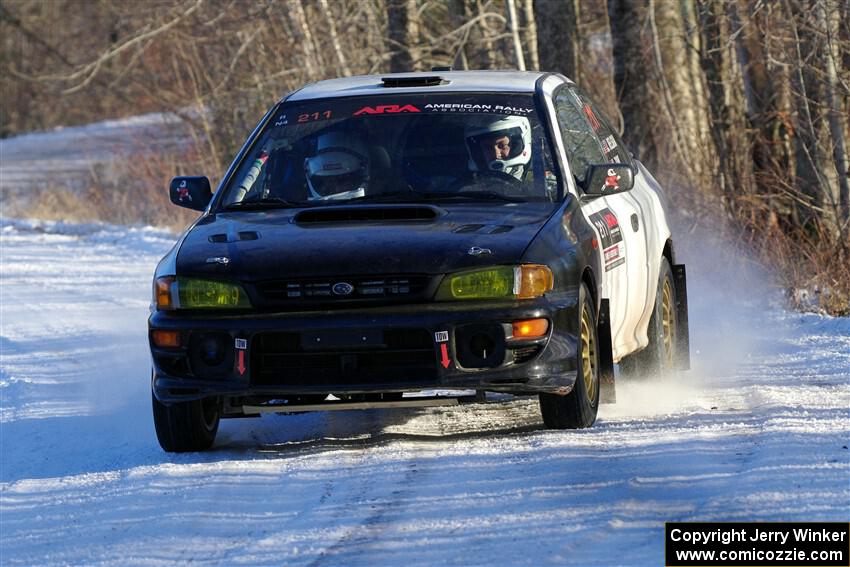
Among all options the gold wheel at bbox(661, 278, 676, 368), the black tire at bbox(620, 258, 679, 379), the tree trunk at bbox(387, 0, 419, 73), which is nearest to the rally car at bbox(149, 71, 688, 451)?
the black tire at bbox(620, 258, 679, 379)

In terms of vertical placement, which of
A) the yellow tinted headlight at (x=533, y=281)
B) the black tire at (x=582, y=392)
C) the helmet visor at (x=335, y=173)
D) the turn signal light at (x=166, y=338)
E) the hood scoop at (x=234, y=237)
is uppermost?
the helmet visor at (x=335, y=173)

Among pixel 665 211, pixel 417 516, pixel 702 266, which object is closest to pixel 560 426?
pixel 417 516

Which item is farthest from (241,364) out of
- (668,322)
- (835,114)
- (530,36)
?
(530,36)

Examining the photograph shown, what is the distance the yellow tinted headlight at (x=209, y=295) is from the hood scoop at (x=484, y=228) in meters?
0.93

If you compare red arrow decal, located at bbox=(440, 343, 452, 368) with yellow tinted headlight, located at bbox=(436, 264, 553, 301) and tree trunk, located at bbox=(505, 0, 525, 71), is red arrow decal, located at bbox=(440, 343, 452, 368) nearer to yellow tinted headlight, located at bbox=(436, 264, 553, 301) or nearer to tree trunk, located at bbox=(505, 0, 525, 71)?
yellow tinted headlight, located at bbox=(436, 264, 553, 301)

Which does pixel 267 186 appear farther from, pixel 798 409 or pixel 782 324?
pixel 782 324

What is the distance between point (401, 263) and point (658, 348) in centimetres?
247

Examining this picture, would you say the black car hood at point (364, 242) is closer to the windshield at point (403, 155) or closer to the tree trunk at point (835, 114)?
the windshield at point (403, 155)

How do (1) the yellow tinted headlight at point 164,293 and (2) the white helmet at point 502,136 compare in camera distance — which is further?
(2) the white helmet at point 502,136

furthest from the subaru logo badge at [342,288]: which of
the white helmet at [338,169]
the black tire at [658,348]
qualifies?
the black tire at [658,348]

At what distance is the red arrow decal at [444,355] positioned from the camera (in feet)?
21.6

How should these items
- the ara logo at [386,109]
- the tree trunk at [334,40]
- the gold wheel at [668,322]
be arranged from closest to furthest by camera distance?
the ara logo at [386,109]
the gold wheel at [668,322]
the tree trunk at [334,40]

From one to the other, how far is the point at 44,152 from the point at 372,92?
3308 cm

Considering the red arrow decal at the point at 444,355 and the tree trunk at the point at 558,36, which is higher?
the red arrow decal at the point at 444,355
